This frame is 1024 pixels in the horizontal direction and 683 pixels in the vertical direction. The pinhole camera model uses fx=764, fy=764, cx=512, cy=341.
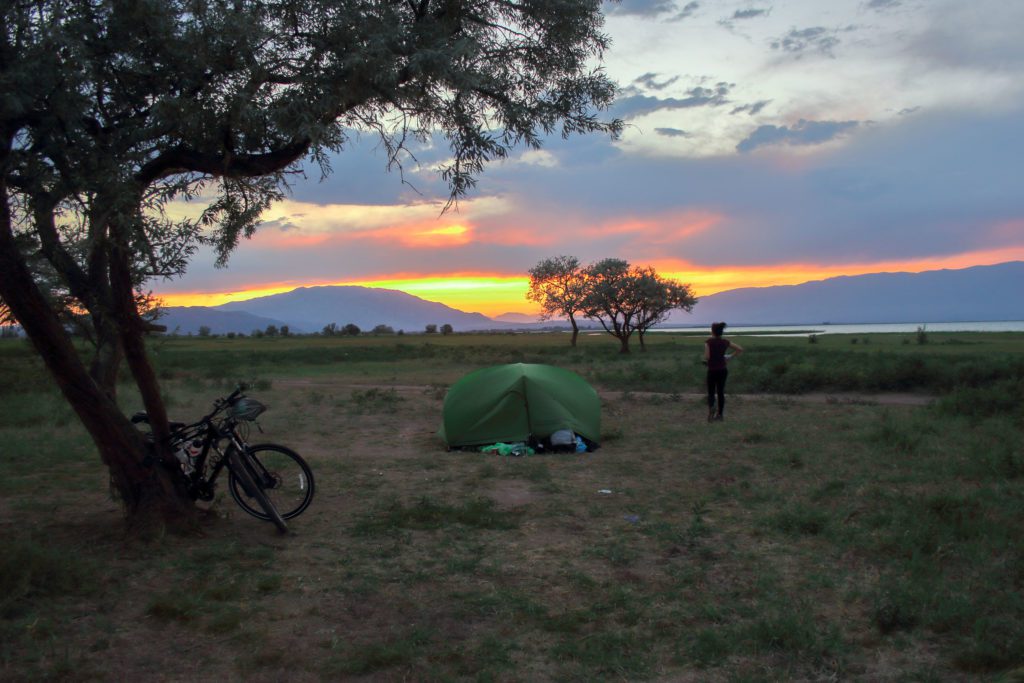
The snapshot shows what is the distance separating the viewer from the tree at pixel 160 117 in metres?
6.71

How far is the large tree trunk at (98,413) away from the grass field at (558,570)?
37cm

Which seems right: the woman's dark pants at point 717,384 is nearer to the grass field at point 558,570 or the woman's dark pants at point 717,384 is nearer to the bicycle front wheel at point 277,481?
the grass field at point 558,570

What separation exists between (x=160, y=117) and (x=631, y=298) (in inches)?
1930

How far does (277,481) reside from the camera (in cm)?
796

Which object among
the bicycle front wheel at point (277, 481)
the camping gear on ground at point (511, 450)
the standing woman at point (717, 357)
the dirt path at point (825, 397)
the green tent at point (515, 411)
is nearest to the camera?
the bicycle front wheel at point (277, 481)

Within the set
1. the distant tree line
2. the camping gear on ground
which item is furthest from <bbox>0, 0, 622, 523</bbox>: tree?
the distant tree line

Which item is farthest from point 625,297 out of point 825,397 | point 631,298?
point 825,397

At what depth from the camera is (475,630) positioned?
17.9 ft

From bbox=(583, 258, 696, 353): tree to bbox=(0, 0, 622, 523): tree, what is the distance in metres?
46.7

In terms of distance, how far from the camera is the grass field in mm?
4918

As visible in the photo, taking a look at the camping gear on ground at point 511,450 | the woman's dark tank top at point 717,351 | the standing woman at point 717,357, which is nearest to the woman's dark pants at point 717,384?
the standing woman at point 717,357

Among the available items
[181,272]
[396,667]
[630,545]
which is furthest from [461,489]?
[396,667]

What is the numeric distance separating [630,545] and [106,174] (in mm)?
5883

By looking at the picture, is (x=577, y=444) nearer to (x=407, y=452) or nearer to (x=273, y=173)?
(x=407, y=452)
